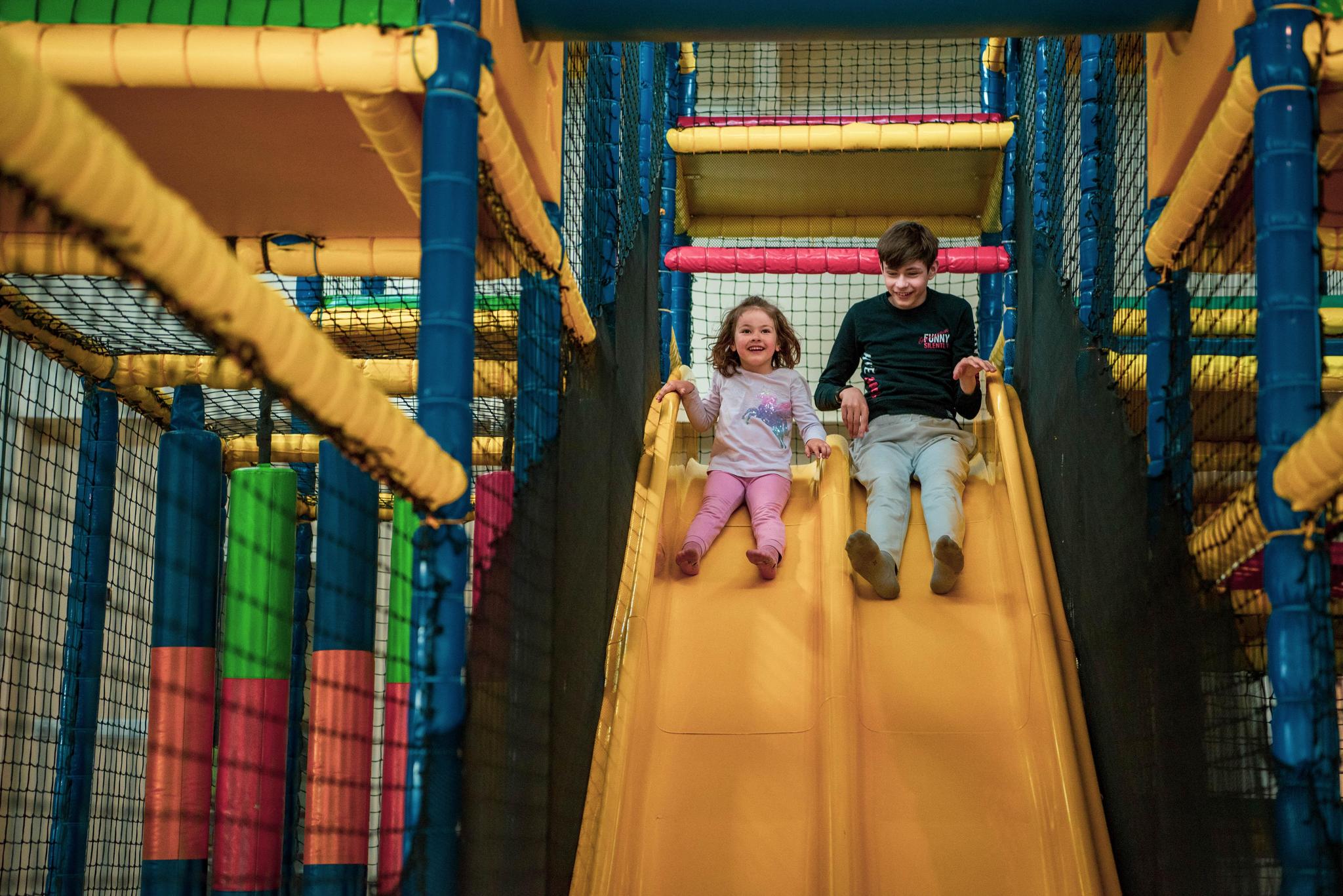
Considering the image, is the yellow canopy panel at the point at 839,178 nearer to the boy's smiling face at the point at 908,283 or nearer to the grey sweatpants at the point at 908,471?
the boy's smiling face at the point at 908,283

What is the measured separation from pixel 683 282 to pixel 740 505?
116 centimetres

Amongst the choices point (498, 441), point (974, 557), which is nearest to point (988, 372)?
point (974, 557)

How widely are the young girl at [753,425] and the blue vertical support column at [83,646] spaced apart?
1.55m

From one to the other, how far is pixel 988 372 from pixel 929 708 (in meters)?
1.09

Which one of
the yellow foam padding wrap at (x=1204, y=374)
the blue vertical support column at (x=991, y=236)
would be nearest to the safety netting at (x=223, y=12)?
the yellow foam padding wrap at (x=1204, y=374)

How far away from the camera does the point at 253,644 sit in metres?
2.53

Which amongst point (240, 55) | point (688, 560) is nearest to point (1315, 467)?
point (240, 55)

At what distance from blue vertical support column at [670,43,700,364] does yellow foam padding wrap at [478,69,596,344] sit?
5.95 feet

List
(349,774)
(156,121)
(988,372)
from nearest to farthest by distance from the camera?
(156,121)
(349,774)
(988,372)

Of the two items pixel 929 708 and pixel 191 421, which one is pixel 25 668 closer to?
pixel 191 421

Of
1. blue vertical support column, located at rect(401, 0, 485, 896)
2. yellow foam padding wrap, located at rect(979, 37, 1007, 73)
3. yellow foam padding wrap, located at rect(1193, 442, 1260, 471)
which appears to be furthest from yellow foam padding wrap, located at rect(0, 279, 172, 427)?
yellow foam padding wrap, located at rect(979, 37, 1007, 73)

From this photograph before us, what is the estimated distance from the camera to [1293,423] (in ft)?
5.00

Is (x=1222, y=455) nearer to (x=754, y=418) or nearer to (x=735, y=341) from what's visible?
(x=754, y=418)

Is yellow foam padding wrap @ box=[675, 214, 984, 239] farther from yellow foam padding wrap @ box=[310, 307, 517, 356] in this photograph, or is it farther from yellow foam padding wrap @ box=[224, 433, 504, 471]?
yellow foam padding wrap @ box=[310, 307, 517, 356]
